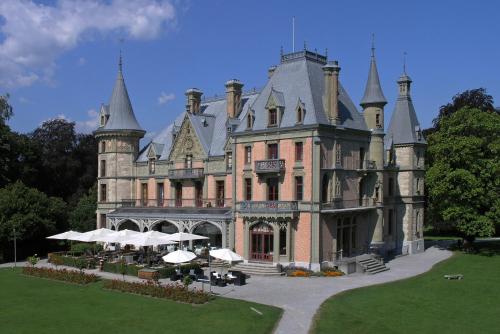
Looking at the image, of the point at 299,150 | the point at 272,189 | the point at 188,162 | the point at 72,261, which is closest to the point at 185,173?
the point at 188,162

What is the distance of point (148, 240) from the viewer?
3684 cm

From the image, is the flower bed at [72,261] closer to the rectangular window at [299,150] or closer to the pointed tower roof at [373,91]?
the rectangular window at [299,150]


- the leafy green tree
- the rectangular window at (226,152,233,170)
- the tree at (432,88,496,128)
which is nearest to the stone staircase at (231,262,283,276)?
the rectangular window at (226,152,233,170)

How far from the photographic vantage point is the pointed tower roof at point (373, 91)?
146 feet

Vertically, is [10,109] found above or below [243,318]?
above

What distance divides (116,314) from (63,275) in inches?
440

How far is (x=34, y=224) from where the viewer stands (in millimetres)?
45344

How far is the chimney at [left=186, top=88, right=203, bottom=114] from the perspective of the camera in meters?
50.8

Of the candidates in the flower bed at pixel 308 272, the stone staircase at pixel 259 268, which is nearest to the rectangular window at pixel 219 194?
the stone staircase at pixel 259 268

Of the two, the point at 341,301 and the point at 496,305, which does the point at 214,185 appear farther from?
the point at 496,305

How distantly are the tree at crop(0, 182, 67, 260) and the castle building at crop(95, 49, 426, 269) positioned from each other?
199 inches

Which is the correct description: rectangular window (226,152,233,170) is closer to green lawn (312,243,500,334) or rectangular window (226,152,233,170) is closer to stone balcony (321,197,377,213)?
stone balcony (321,197,377,213)

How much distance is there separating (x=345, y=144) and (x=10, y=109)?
38695 mm

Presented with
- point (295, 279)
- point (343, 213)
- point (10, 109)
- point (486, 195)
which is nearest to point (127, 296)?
point (295, 279)
